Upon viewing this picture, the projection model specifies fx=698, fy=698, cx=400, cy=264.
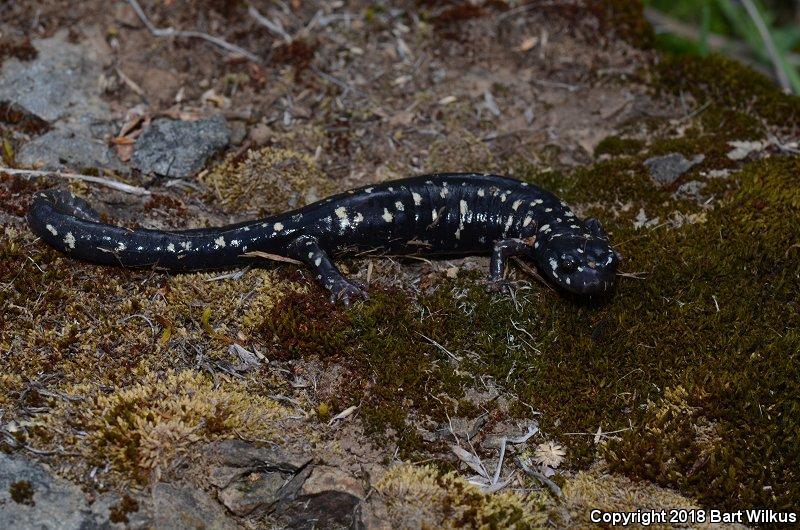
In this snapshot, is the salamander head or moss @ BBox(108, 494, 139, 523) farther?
the salamander head

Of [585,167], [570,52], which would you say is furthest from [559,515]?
[570,52]

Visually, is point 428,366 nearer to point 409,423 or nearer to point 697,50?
point 409,423

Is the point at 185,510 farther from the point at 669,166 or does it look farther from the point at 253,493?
the point at 669,166

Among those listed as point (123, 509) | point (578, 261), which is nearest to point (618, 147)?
point (578, 261)

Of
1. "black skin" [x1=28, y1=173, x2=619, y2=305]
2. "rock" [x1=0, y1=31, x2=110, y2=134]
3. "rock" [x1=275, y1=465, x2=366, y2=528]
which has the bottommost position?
"rock" [x1=275, y1=465, x2=366, y2=528]

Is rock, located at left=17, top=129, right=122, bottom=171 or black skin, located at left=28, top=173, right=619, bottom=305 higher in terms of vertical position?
rock, located at left=17, top=129, right=122, bottom=171

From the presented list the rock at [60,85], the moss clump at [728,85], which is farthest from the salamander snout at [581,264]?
the rock at [60,85]

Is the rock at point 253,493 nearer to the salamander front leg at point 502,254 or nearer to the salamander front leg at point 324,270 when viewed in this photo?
the salamander front leg at point 324,270

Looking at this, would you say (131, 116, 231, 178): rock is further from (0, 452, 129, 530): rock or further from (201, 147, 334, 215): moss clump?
(0, 452, 129, 530): rock

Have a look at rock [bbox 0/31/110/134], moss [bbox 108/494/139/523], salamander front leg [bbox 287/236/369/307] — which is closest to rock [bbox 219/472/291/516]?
moss [bbox 108/494/139/523]
